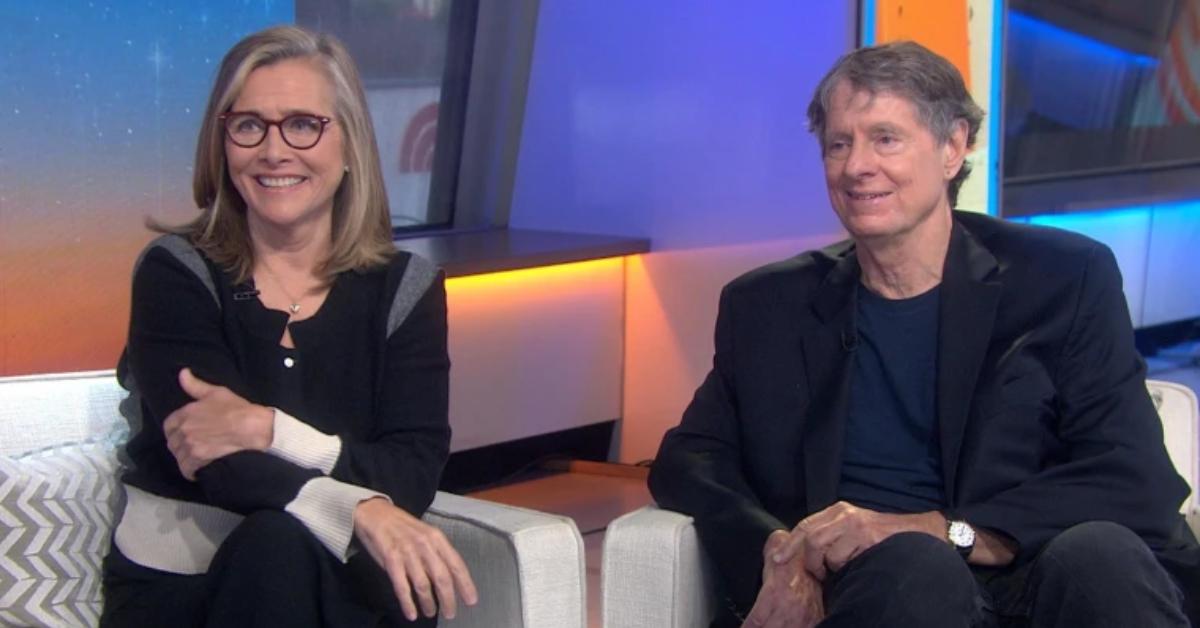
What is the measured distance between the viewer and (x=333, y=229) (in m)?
2.46

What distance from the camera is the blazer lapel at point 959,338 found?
2.35 meters

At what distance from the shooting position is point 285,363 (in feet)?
7.57

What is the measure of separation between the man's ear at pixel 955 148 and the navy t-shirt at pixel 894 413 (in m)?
0.18

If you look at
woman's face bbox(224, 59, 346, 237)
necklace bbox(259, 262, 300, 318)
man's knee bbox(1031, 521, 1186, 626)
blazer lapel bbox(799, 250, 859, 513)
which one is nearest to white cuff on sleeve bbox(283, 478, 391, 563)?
necklace bbox(259, 262, 300, 318)

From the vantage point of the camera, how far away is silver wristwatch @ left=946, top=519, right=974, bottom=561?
224cm

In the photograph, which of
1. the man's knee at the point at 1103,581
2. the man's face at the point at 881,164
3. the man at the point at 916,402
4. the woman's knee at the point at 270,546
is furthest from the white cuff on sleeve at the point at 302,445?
the man's knee at the point at 1103,581

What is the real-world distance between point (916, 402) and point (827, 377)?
5.2 inches

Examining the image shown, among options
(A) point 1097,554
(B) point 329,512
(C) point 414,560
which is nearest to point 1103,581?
(A) point 1097,554

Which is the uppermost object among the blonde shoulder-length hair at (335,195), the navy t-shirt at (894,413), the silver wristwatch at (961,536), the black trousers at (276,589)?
the blonde shoulder-length hair at (335,195)

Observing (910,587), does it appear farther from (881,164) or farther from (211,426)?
(211,426)

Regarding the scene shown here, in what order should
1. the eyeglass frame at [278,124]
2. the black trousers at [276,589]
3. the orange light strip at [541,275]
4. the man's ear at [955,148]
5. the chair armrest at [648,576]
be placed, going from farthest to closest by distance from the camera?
the orange light strip at [541,275] → the man's ear at [955,148] → the eyeglass frame at [278,124] → the chair armrest at [648,576] → the black trousers at [276,589]

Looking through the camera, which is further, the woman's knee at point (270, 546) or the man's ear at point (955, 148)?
the man's ear at point (955, 148)

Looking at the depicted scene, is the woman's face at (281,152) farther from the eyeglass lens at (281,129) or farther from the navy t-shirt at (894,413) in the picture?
the navy t-shirt at (894,413)

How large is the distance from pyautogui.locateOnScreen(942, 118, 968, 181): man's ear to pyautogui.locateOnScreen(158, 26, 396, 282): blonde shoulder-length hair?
0.82 metres
